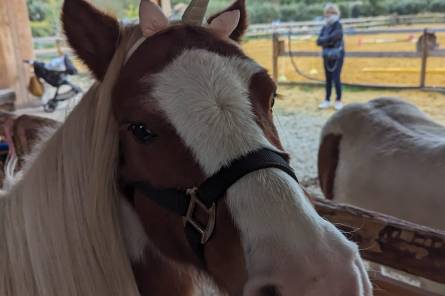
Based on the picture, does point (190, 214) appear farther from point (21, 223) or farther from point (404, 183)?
point (404, 183)

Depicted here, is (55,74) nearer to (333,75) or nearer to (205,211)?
(333,75)

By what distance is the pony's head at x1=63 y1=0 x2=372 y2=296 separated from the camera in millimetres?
592

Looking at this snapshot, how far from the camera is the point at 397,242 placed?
1.03 m

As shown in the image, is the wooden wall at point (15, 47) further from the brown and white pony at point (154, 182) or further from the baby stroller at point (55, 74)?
the brown and white pony at point (154, 182)

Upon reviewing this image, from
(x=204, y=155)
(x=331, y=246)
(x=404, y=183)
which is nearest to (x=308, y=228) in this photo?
(x=331, y=246)

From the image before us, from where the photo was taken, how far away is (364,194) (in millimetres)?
2133

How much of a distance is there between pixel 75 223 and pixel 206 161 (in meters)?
0.32

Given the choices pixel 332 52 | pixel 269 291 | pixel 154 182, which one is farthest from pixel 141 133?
pixel 332 52

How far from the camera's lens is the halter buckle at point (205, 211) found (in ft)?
2.24

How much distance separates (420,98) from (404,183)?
16.7 ft

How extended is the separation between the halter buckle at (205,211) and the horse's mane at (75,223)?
0.19m

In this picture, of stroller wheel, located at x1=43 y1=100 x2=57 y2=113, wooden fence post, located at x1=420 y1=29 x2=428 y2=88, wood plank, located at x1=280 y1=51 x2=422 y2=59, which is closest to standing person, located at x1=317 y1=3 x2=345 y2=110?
wood plank, located at x1=280 y1=51 x2=422 y2=59

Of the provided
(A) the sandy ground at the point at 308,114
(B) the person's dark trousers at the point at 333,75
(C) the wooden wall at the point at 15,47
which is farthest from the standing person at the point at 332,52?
(C) the wooden wall at the point at 15,47

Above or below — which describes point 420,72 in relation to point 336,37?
below
